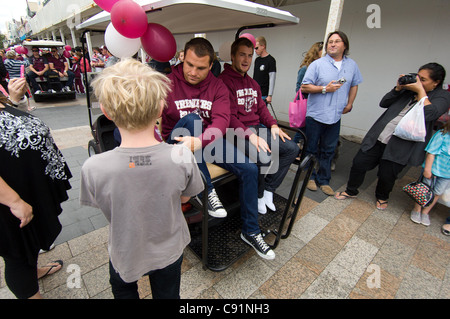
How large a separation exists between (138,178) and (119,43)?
142cm

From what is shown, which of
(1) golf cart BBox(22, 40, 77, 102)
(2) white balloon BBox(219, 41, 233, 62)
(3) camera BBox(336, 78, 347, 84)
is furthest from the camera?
(1) golf cart BBox(22, 40, 77, 102)

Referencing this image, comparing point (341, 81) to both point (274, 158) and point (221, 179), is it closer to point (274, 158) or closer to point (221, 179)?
point (274, 158)

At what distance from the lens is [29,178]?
4.70ft

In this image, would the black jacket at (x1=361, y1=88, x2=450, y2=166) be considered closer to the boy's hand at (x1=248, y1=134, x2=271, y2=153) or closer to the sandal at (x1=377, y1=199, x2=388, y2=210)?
the sandal at (x1=377, y1=199, x2=388, y2=210)

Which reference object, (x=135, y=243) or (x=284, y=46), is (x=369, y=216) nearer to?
(x=135, y=243)

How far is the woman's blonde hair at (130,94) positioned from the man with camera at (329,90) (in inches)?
106

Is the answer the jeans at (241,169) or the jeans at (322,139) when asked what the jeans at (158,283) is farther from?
the jeans at (322,139)

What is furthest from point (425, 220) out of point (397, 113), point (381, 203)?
point (397, 113)

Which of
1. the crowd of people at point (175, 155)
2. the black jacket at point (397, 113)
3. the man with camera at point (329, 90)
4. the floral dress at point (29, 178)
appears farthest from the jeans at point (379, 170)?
the floral dress at point (29, 178)

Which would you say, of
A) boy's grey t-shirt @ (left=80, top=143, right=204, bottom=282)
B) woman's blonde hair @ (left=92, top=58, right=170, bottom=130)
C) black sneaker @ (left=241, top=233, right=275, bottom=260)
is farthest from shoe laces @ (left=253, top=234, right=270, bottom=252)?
woman's blonde hair @ (left=92, top=58, right=170, bottom=130)

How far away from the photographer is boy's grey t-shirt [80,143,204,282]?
976 mm

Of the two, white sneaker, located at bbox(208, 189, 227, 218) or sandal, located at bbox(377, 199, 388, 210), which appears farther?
sandal, located at bbox(377, 199, 388, 210)

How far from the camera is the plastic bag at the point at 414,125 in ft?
8.41

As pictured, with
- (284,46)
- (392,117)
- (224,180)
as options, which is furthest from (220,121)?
(284,46)
